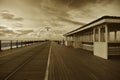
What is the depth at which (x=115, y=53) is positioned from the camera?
11.2 metres

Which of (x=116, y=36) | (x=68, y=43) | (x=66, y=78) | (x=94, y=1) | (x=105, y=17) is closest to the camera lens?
(x=66, y=78)

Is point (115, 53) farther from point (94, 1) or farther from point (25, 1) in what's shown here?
point (25, 1)

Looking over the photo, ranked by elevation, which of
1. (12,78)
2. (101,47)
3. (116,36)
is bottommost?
(12,78)

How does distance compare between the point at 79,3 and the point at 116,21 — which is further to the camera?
the point at 79,3

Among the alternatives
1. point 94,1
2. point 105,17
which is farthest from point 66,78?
point 94,1

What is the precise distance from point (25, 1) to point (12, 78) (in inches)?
377

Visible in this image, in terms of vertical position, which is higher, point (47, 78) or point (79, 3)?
point (79, 3)

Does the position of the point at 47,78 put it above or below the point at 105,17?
below

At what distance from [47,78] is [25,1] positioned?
32.8 feet

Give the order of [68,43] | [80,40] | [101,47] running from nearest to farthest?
[101,47], [80,40], [68,43]

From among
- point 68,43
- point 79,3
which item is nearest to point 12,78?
point 79,3

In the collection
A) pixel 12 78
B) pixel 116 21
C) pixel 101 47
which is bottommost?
pixel 12 78

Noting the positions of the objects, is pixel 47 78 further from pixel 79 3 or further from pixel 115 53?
pixel 79 3

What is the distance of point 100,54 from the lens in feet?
36.0
